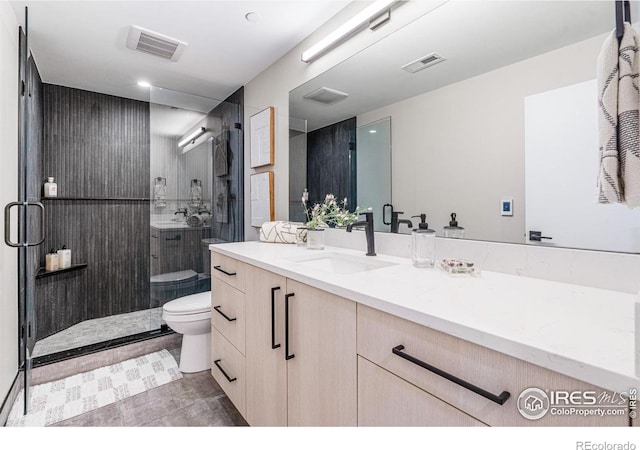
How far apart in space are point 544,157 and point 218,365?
186 centimetres

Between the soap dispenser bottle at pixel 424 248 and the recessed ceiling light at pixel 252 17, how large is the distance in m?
1.66

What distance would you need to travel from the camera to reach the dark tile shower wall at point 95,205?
2.82 metres

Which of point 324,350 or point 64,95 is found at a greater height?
point 64,95

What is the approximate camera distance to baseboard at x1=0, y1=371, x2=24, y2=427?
156 cm

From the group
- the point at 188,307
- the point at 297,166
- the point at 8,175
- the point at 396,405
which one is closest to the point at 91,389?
the point at 188,307

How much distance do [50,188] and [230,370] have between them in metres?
2.56

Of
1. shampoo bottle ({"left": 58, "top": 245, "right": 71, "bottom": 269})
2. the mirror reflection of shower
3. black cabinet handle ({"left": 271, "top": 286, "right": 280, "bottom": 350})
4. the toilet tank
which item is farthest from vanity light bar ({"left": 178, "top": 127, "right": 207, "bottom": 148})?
black cabinet handle ({"left": 271, "top": 286, "right": 280, "bottom": 350})

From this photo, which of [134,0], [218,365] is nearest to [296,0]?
[134,0]

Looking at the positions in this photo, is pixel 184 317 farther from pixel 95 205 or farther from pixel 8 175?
pixel 95 205

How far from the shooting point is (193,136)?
2697 mm

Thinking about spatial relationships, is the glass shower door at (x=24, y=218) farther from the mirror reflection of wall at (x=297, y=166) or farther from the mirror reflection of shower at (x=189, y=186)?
the mirror reflection of wall at (x=297, y=166)

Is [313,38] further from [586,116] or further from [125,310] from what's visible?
[125,310]

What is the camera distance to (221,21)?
6.26ft

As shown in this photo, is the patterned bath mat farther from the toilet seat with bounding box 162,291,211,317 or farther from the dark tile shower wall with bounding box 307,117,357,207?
the dark tile shower wall with bounding box 307,117,357,207
